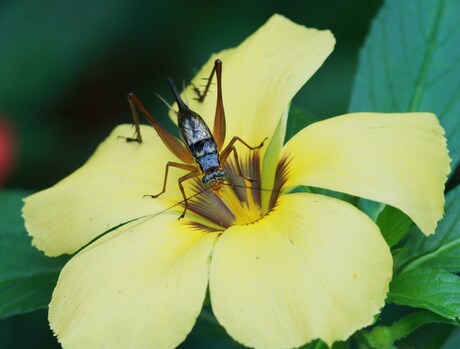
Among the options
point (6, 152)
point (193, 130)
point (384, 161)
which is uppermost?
point (193, 130)

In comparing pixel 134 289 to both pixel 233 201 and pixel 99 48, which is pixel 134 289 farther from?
pixel 99 48

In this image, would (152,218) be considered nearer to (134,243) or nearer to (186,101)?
(134,243)

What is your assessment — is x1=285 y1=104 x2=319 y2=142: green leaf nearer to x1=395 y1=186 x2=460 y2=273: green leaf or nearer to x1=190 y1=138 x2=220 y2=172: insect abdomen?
x1=190 y1=138 x2=220 y2=172: insect abdomen

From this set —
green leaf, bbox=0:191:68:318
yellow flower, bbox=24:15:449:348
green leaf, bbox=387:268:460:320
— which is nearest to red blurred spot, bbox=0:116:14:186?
green leaf, bbox=0:191:68:318

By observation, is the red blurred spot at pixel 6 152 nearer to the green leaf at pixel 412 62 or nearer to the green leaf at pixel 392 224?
the green leaf at pixel 412 62

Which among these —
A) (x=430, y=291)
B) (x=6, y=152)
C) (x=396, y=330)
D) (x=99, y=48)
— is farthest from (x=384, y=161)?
(x=99, y=48)

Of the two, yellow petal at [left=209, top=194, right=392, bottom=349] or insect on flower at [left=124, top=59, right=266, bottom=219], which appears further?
insect on flower at [left=124, top=59, right=266, bottom=219]

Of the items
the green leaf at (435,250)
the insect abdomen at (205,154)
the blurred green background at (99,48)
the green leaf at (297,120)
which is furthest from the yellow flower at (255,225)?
the blurred green background at (99,48)
